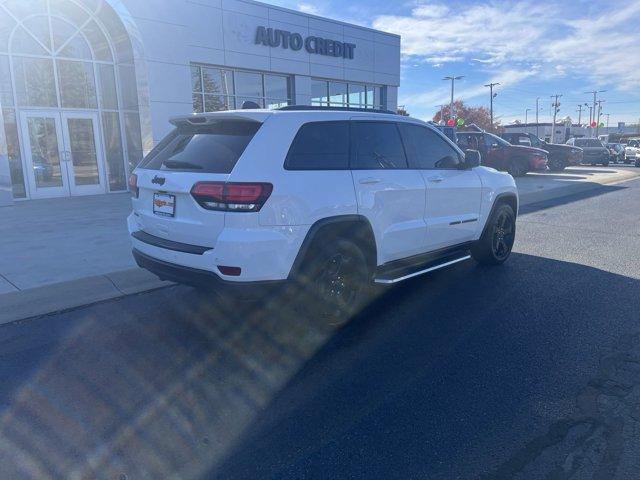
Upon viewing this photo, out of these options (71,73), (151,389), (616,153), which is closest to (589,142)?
(616,153)

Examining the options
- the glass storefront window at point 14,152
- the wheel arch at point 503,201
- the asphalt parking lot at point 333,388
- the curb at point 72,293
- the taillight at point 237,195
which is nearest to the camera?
the asphalt parking lot at point 333,388

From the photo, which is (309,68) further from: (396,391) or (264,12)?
(396,391)

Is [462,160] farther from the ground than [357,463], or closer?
farther from the ground

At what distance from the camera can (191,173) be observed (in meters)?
3.80

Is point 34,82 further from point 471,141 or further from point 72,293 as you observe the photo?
point 471,141

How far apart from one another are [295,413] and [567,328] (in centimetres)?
267

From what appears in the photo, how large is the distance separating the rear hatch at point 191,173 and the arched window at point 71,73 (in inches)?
456

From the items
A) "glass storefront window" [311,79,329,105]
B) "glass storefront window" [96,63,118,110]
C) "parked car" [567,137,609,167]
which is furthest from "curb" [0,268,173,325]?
"parked car" [567,137,609,167]

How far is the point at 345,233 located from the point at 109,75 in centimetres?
1354

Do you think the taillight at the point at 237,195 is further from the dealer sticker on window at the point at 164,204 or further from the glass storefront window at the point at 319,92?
the glass storefront window at the point at 319,92

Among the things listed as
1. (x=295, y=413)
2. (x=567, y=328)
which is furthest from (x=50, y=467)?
(x=567, y=328)

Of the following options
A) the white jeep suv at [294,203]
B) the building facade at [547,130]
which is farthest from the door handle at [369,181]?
the building facade at [547,130]

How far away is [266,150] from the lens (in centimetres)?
373

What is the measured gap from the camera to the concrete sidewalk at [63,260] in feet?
17.1
